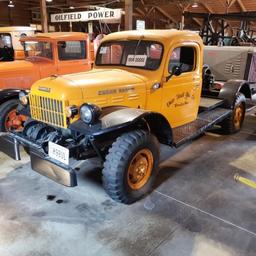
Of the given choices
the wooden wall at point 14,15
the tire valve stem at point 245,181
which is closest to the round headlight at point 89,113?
the tire valve stem at point 245,181

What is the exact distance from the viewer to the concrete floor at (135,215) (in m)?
2.37

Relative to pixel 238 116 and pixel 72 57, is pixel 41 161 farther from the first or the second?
pixel 238 116

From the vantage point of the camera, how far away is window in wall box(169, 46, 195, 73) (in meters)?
3.67

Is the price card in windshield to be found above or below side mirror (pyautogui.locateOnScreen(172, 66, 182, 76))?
above

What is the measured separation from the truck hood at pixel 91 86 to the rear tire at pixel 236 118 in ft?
7.58

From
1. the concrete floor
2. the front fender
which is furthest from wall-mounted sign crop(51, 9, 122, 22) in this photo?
the concrete floor

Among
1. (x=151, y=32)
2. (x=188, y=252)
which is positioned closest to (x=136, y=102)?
(x=151, y=32)

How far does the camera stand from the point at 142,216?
9.09ft

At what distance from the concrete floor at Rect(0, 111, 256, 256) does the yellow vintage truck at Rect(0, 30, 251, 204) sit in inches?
12.5

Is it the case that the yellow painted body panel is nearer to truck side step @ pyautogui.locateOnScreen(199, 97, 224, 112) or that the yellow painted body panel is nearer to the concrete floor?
truck side step @ pyautogui.locateOnScreen(199, 97, 224, 112)

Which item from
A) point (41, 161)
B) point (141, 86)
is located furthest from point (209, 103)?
point (41, 161)

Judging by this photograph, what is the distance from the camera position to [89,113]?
8.61 ft

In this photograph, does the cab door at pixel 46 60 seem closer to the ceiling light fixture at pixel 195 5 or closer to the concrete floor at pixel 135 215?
the concrete floor at pixel 135 215

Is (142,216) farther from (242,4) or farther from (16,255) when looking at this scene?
(242,4)
